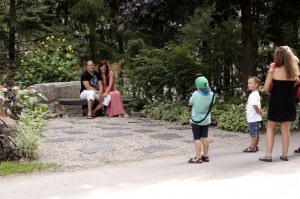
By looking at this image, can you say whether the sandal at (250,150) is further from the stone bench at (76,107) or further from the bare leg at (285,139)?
the stone bench at (76,107)

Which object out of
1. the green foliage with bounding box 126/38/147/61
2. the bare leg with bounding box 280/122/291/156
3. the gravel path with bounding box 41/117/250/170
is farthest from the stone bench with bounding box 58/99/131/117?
the bare leg with bounding box 280/122/291/156

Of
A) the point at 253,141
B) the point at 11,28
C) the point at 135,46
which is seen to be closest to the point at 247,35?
the point at 253,141

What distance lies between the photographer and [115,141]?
27.2 feet

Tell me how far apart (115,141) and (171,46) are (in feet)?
17.6

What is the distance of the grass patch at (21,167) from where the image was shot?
5.97 m

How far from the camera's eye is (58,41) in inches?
704

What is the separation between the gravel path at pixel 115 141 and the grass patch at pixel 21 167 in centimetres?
23

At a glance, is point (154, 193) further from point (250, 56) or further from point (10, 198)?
point (250, 56)

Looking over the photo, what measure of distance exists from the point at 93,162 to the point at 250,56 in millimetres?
6496

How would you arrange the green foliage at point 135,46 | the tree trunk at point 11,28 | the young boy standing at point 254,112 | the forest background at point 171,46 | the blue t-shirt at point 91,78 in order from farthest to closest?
1. the tree trunk at point 11,28
2. the green foliage at point 135,46
3. the blue t-shirt at point 91,78
4. the forest background at point 171,46
5. the young boy standing at point 254,112

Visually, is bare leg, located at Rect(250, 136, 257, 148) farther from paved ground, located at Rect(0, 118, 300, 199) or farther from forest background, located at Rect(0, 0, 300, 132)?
forest background, located at Rect(0, 0, 300, 132)

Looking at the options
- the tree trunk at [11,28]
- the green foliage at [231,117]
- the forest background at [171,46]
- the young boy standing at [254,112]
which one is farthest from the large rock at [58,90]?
the young boy standing at [254,112]

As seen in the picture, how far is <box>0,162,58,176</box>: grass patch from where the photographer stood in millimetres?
5969

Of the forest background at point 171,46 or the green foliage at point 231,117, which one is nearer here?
the green foliage at point 231,117
